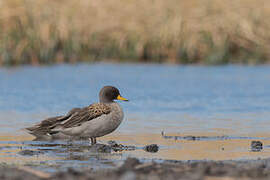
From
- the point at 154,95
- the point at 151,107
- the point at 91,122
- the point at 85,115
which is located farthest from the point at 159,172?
the point at 154,95

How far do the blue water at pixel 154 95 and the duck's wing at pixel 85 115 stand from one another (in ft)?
3.84

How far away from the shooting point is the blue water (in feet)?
35.1

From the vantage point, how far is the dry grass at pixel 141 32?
789 inches

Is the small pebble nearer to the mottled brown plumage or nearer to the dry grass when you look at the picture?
the mottled brown plumage

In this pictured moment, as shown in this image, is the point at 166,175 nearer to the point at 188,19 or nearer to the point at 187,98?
the point at 187,98

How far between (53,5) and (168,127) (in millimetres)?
11828

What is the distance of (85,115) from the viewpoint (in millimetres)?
8766

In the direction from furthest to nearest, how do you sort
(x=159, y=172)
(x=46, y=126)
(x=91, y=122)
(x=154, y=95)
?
(x=154, y=95) → (x=46, y=126) → (x=91, y=122) → (x=159, y=172)

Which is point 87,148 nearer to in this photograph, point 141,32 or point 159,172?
point 159,172

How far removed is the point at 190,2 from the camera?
2197 cm

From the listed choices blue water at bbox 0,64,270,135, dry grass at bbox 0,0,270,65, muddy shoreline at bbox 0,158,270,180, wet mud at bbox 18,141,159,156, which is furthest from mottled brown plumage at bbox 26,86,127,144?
dry grass at bbox 0,0,270,65

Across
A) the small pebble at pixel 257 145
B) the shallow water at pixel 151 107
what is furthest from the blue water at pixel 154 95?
the small pebble at pixel 257 145

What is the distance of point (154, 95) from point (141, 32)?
6.53m

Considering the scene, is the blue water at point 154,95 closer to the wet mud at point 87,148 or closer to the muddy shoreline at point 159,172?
the wet mud at point 87,148
